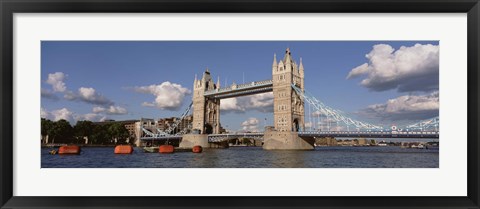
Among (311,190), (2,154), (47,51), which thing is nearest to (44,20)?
(47,51)

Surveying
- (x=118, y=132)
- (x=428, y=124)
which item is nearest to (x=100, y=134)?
(x=118, y=132)

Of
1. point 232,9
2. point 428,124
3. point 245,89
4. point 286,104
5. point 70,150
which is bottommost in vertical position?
point 70,150

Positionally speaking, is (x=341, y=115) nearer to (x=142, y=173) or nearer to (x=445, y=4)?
(x=445, y=4)

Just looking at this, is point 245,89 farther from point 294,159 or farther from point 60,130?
point 60,130

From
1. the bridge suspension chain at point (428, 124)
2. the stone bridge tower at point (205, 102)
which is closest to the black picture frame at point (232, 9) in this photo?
the bridge suspension chain at point (428, 124)

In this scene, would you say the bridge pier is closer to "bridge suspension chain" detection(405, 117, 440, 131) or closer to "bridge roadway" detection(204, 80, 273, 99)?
"bridge roadway" detection(204, 80, 273, 99)

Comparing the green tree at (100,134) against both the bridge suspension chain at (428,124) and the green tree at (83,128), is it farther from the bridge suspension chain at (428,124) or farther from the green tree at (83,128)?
the bridge suspension chain at (428,124)

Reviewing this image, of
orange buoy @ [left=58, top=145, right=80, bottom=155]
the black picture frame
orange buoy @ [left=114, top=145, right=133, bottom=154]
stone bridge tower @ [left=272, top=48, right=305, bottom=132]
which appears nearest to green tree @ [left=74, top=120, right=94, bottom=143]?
orange buoy @ [left=58, top=145, right=80, bottom=155]
